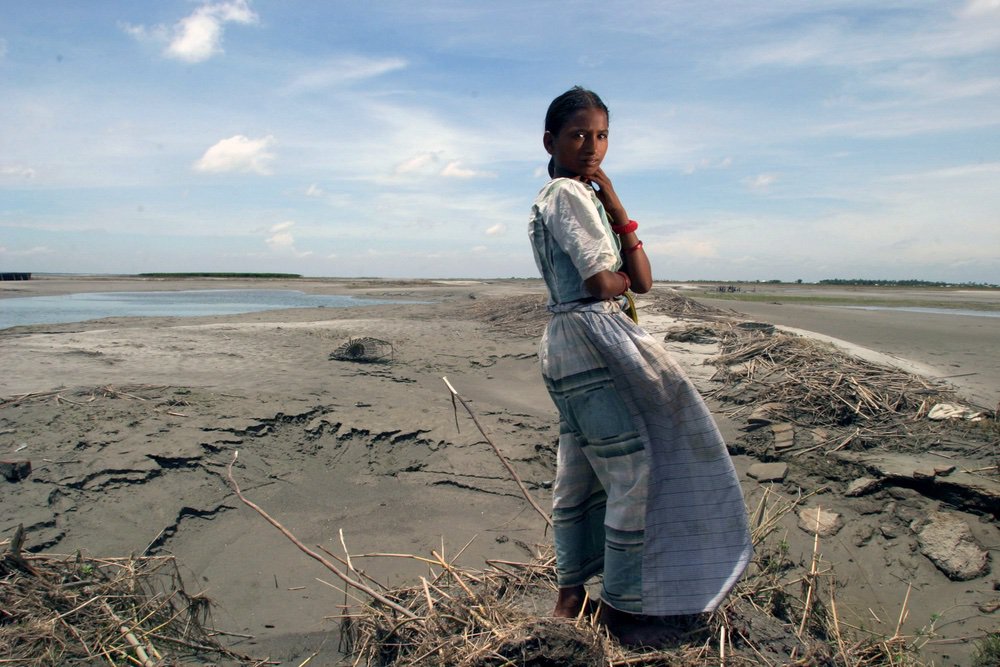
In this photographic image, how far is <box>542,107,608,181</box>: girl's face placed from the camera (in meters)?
2.20

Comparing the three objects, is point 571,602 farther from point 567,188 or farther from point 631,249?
point 567,188

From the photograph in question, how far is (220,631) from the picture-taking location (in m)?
3.43

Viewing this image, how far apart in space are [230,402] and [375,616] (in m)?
3.86

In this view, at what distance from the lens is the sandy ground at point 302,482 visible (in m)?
3.81

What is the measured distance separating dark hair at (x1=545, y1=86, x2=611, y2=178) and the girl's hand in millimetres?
207

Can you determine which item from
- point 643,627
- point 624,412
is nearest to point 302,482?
point 643,627

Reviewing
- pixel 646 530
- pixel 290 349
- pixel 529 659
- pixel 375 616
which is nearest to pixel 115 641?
pixel 375 616

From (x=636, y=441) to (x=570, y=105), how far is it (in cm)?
110

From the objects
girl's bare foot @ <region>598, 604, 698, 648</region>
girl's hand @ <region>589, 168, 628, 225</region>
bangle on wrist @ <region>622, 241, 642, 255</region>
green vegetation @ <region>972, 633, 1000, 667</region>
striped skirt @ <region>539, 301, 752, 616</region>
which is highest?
girl's hand @ <region>589, 168, 628, 225</region>

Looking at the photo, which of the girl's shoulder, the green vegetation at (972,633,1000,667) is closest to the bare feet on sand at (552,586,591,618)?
the girl's shoulder

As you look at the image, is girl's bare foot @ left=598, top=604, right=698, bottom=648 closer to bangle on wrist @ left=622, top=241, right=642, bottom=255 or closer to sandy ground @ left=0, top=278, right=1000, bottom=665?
bangle on wrist @ left=622, top=241, right=642, bottom=255

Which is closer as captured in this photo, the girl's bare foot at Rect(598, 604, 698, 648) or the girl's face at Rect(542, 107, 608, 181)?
the girl's face at Rect(542, 107, 608, 181)

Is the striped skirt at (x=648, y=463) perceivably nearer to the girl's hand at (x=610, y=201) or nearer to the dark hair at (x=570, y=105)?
the girl's hand at (x=610, y=201)

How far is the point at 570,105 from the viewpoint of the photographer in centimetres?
220
